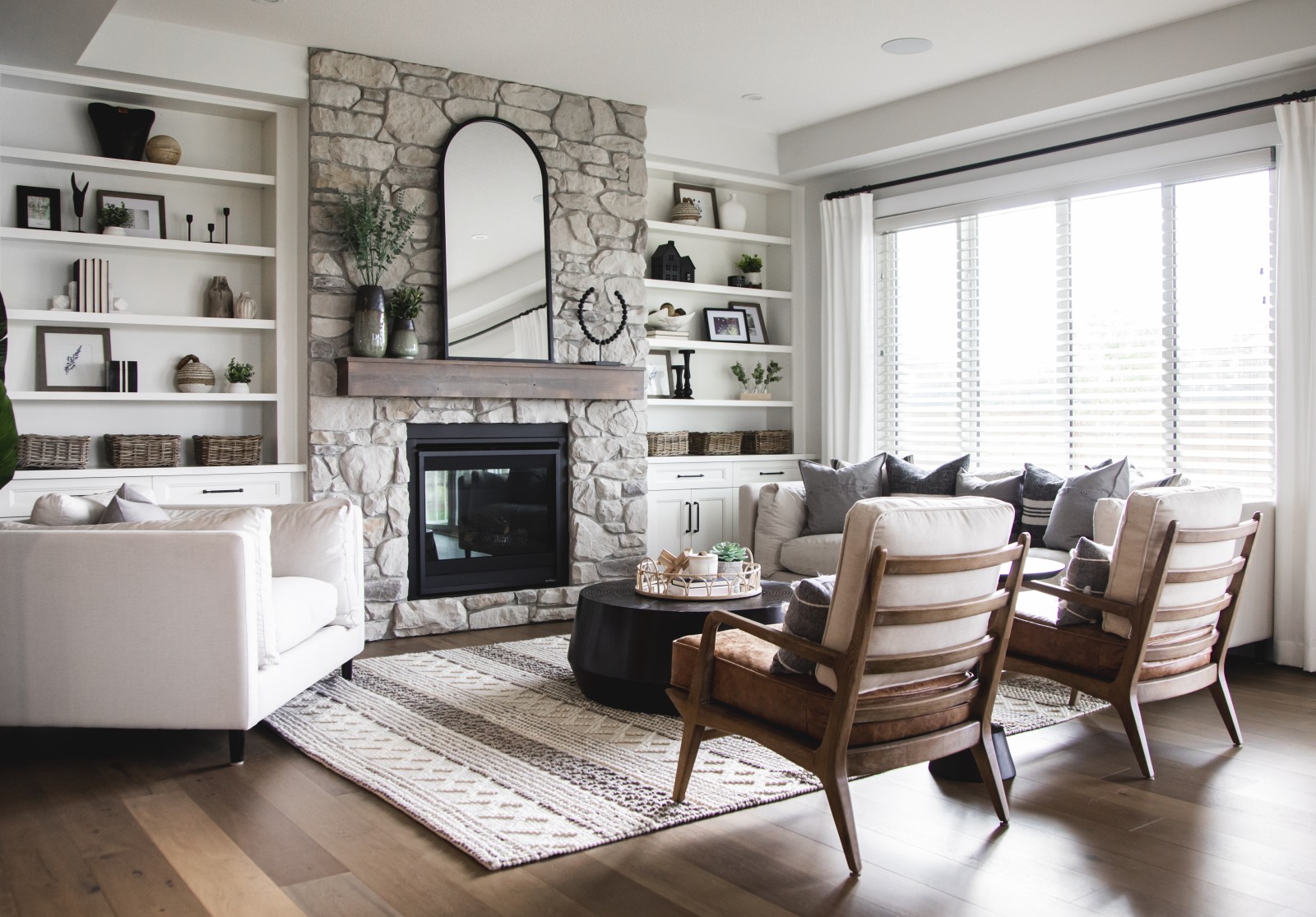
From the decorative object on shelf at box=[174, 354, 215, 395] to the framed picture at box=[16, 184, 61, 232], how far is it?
792mm

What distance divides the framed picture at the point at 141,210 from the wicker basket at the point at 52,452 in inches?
40.3

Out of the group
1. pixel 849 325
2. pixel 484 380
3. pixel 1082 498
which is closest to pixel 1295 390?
pixel 1082 498

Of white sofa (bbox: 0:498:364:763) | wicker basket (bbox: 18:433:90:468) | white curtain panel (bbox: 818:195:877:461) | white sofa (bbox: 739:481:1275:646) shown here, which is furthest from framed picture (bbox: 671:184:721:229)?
white sofa (bbox: 0:498:364:763)

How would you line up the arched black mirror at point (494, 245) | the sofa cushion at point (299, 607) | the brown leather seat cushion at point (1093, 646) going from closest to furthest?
the brown leather seat cushion at point (1093, 646), the sofa cushion at point (299, 607), the arched black mirror at point (494, 245)

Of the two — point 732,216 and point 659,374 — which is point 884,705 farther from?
point 732,216

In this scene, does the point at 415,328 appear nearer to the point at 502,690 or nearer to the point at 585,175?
the point at 585,175

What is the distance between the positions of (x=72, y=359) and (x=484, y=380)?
6.22 ft

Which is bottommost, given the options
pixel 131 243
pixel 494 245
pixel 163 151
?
pixel 131 243

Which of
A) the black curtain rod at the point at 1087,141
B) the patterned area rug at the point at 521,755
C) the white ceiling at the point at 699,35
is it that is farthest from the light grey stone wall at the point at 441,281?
the black curtain rod at the point at 1087,141

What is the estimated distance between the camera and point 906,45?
5.04 meters

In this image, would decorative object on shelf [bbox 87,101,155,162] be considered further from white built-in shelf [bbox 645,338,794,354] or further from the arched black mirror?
white built-in shelf [bbox 645,338,794,354]

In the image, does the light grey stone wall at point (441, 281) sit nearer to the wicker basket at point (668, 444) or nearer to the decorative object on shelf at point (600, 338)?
the decorative object on shelf at point (600, 338)

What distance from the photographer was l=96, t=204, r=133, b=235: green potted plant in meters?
4.83

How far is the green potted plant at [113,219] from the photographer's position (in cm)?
483
